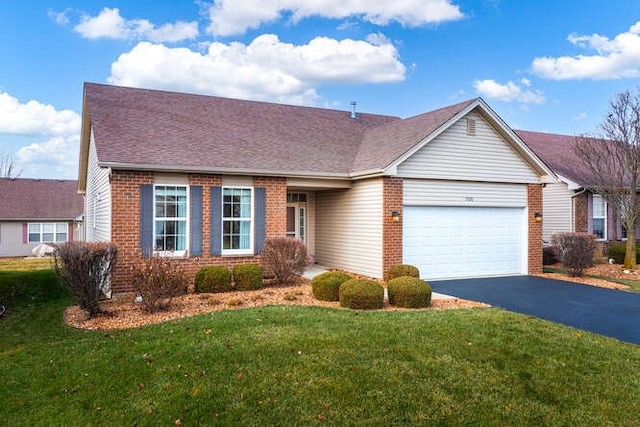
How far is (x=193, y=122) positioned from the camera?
13.9 meters

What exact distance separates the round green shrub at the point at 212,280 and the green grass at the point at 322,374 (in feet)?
9.34

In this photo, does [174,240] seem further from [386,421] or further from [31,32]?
[31,32]

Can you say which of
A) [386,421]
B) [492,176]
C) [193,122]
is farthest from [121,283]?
[492,176]

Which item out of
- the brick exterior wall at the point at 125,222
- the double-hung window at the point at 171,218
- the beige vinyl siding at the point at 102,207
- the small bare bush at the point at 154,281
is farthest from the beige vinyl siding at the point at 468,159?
the beige vinyl siding at the point at 102,207

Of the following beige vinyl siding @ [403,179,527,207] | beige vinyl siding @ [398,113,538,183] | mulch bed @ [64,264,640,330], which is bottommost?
mulch bed @ [64,264,640,330]

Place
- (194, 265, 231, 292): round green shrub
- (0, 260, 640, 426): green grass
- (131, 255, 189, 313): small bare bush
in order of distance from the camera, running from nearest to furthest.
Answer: (0, 260, 640, 426): green grass < (131, 255, 189, 313): small bare bush < (194, 265, 231, 292): round green shrub

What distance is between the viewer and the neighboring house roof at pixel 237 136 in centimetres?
1158

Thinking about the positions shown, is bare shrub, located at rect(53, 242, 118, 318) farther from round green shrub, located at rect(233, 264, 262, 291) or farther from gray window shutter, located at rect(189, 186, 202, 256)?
round green shrub, located at rect(233, 264, 262, 291)

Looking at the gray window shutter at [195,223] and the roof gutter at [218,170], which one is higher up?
the roof gutter at [218,170]

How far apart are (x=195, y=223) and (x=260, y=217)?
1.78 m

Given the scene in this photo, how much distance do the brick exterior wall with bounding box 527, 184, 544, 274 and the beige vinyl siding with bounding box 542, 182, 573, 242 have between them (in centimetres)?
432

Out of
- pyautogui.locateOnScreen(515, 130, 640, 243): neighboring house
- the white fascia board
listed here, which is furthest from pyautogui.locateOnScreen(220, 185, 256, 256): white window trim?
pyautogui.locateOnScreen(515, 130, 640, 243): neighboring house

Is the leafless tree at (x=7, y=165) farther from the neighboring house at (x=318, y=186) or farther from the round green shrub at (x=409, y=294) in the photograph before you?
the round green shrub at (x=409, y=294)

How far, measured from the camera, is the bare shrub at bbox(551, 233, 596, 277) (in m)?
13.3
